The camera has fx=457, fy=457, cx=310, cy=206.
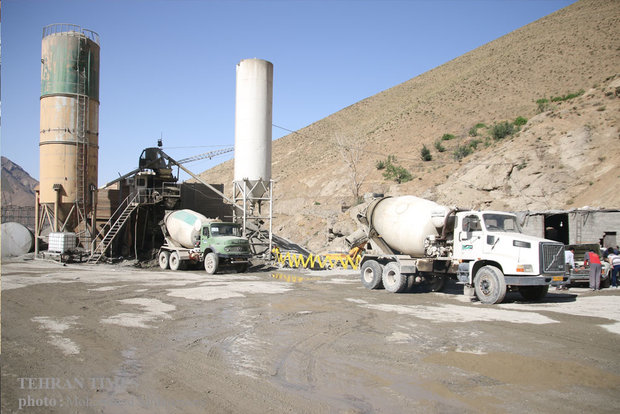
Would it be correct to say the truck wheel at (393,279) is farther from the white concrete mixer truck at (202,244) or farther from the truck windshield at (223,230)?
the truck windshield at (223,230)

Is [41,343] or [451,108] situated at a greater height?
[451,108]

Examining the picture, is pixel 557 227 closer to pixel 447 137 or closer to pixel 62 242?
pixel 62 242

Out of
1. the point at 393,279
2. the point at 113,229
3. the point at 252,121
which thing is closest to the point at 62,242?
the point at 113,229

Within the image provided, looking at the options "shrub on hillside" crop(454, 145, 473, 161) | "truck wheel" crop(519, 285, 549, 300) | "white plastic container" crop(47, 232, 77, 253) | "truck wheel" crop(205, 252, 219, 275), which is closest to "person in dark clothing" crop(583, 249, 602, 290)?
"truck wheel" crop(519, 285, 549, 300)

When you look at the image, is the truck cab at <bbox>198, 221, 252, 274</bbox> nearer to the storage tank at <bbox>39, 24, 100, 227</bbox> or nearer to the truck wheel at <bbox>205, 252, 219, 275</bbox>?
the truck wheel at <bbox>205, 252, 219, 275</bbox>

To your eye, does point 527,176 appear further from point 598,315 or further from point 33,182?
point 33,182

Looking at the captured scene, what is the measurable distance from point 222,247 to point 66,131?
1542cm

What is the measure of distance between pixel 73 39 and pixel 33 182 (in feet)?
354

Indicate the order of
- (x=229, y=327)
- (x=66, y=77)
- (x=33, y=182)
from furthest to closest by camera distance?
(x=33, y=182)
(x=66, y=77)
(x=229, y=327)

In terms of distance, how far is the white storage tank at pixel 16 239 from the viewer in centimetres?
3534

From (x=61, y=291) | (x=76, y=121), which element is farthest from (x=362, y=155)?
(x=61, y=291)

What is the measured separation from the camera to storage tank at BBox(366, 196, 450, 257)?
1628 centimetres

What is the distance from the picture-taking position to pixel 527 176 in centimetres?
3198

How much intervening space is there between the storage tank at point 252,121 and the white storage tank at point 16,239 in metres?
20.0
